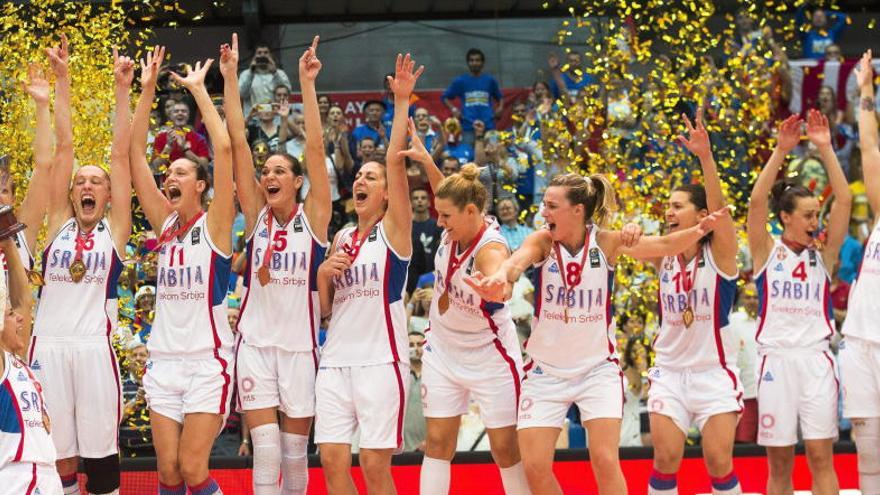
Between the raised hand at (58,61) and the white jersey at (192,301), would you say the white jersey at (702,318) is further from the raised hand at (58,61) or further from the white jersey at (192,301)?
the raised hand at (58,61)

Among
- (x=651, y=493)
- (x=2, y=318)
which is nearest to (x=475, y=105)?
(x=651, y=493)

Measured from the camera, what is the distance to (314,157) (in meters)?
7.87

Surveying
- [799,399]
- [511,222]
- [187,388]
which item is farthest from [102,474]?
[511,222]

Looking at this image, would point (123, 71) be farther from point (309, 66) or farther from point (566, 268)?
point (566, 268)

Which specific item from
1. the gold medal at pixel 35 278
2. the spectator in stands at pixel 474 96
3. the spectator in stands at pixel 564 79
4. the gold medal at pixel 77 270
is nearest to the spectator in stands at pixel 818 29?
the spectator in stands at pixel 564 79

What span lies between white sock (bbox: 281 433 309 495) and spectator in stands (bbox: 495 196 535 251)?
195 inches

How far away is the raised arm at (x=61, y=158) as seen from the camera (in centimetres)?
814

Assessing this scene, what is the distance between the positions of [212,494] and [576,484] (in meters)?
3.20

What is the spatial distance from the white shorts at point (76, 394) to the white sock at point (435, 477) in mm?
1952

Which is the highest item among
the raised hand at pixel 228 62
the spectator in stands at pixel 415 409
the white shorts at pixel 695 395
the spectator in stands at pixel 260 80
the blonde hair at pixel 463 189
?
the spectator in stands at pixel 260 80

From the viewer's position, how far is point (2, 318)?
623 cm

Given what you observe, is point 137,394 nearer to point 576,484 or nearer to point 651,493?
point 576,484

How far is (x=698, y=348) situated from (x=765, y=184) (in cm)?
120

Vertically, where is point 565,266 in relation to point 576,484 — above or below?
above
